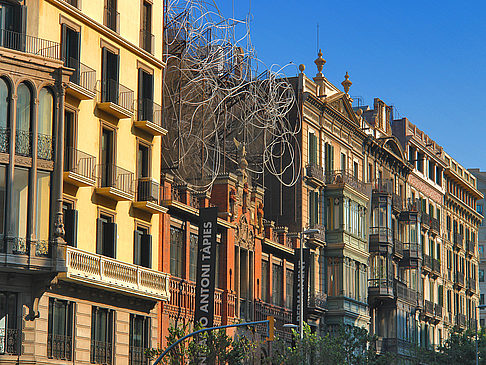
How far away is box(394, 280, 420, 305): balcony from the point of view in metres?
82.3

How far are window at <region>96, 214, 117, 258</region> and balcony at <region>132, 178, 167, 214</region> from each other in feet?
7.09

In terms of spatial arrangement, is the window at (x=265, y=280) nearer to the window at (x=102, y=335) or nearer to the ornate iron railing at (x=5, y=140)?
the window at (x=102, y=335)

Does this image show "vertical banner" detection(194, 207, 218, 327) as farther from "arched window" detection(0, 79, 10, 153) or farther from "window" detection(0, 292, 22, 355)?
"arched window" detection(0, 79, 10, 153)

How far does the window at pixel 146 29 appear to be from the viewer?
48531 millimetres

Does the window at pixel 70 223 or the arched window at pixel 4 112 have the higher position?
the arched window at pixel 4 112

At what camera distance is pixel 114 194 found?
143ft

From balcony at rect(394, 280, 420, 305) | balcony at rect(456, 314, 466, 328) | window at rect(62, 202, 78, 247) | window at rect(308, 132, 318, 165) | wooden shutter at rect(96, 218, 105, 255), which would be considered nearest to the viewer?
window at rect(62, 202, 78, 247)

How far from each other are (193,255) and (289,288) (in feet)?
45.6

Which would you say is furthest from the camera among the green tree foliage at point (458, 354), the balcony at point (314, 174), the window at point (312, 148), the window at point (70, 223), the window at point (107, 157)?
the green tree foliage at point (458, 354)

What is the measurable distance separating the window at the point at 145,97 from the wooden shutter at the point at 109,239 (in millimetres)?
5899

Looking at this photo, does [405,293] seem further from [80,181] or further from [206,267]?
[80,181]

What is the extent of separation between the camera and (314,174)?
68.2m

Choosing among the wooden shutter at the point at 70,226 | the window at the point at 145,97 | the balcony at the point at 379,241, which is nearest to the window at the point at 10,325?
the wooden shutter at the point at 70,226

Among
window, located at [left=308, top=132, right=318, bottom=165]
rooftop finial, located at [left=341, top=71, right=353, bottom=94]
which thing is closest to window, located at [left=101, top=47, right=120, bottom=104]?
window, located at [left=308, top=132, right=318, bottom=165]
